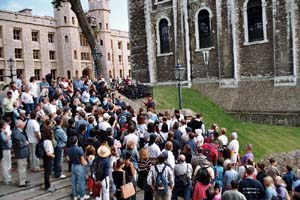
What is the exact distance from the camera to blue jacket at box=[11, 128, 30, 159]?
8.99 metres

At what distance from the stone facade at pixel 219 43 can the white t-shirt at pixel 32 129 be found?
17562mm

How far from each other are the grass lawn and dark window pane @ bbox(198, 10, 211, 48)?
377 cm

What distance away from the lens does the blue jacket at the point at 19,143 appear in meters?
8.99

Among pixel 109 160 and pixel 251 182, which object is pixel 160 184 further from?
pixel 251 182

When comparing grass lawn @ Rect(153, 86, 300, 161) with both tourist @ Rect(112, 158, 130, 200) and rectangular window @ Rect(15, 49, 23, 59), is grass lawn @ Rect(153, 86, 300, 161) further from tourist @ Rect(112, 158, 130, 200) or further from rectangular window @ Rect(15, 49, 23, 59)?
rectangular window @ Rect(15, 49, 23, 59)

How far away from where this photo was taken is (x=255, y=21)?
946 inches

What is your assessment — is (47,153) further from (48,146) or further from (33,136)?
(33,136)

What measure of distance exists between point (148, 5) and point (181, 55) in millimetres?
5507

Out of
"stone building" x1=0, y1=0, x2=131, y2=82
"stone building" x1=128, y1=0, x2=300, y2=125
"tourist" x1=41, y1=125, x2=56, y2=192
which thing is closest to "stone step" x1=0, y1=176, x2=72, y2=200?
"tourist" x1=41, y1=125, x2=56, y2=192

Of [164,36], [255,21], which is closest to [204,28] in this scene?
[164,36]

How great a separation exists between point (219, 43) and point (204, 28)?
2.08 metres

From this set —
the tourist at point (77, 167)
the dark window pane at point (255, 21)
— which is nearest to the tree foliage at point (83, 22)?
the dark window pane at point (255, 21)

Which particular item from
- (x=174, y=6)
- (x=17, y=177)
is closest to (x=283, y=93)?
(x=174, y=6)

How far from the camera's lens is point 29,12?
50.0 meters
